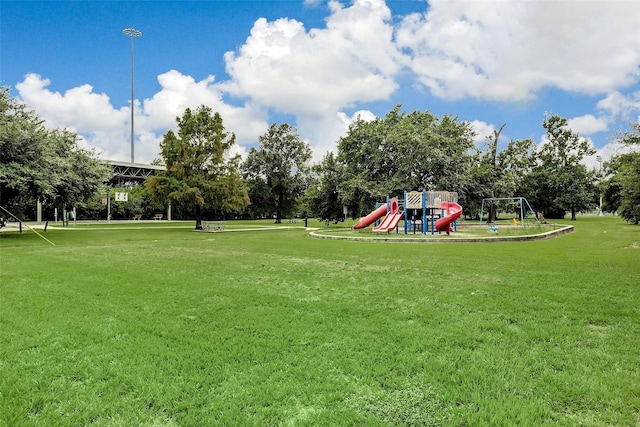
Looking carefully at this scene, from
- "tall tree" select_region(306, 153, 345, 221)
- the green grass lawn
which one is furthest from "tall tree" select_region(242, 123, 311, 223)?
the green grass lawn

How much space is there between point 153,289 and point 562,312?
608cm

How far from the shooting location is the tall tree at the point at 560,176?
4706cm

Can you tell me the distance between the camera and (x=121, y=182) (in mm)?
54281

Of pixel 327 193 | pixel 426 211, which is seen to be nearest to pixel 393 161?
pixel 327 193

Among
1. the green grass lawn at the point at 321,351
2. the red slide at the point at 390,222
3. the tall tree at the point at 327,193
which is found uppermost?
the tall tree at the point at 327,193

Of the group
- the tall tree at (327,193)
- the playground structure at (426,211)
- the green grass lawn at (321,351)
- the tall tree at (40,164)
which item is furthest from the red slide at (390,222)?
the tall tree at (40,164)

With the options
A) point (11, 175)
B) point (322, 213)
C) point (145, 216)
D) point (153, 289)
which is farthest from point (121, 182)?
point (153, 289)

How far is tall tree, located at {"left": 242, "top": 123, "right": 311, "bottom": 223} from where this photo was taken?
1842 inches

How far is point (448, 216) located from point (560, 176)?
35.5m

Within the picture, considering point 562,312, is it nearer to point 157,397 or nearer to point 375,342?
point 375,342

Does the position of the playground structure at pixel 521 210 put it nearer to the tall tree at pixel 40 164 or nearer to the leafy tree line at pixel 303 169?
the leafy tree line at pixel 303 169

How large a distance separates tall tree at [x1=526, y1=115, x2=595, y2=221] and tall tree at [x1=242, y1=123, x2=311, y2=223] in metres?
28.5

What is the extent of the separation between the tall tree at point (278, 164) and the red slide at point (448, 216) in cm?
2775

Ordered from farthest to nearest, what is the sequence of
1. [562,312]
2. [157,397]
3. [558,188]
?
[558,188] → [562,312] → [157,397]
